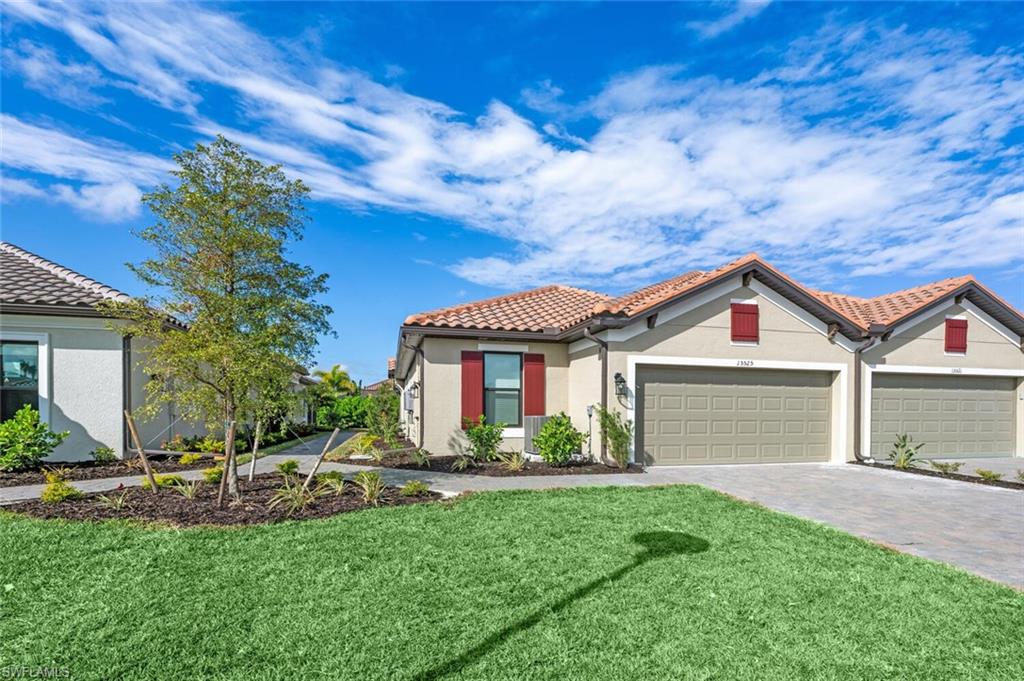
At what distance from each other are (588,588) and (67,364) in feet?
39.6

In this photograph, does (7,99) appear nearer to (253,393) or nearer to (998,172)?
(253,393)

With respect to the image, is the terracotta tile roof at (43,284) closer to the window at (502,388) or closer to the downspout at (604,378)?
the window at (502,388)

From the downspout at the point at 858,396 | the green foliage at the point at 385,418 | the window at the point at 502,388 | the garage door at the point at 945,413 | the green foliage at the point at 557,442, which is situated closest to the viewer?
the green foliage at the point at 557,442

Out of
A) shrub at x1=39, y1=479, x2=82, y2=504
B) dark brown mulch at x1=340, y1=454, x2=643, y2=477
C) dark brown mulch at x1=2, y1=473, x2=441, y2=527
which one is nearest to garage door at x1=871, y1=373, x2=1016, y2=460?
dark brown mulch at x1=340, y1=454, x2=643, y2=477

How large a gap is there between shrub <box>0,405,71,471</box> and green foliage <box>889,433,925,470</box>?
18616mm

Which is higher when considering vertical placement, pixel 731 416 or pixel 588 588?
pixel 731 416

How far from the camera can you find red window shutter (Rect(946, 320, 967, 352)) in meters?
14.1

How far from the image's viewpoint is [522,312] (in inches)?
538

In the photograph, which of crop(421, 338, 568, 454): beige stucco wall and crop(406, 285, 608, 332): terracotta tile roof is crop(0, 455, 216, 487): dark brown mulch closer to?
crop(421, 338, 568, 454): beige stucco wall

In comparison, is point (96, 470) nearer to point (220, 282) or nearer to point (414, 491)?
point (220, 282)

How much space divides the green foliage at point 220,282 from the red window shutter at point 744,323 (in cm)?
975

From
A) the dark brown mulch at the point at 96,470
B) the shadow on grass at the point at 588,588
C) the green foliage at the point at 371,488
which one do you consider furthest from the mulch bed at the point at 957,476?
the dark brown mulch at the point at 96,470

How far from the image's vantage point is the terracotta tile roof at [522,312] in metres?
12.0

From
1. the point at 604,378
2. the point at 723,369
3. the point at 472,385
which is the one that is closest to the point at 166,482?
the point at 472,385
